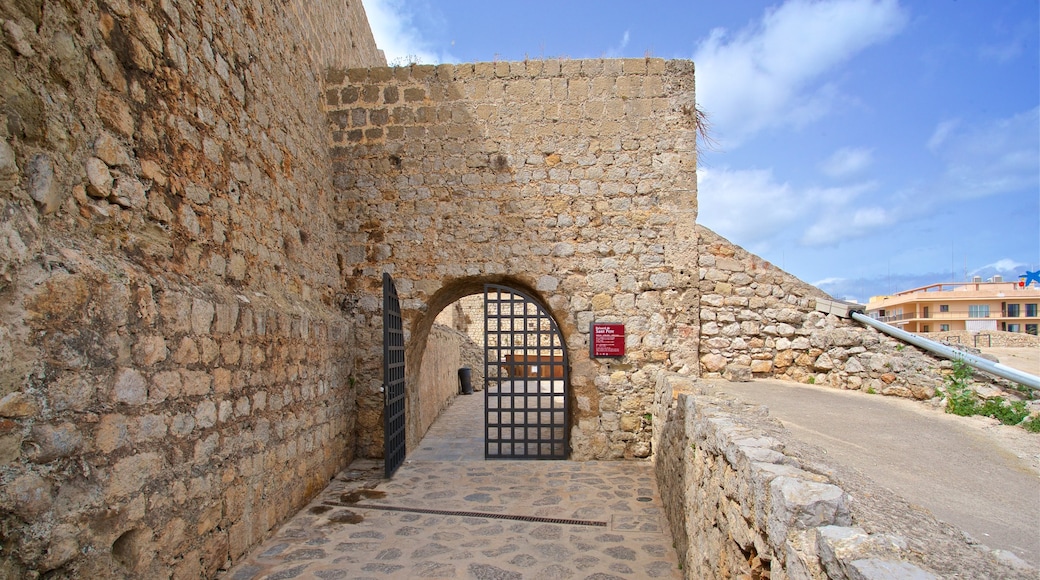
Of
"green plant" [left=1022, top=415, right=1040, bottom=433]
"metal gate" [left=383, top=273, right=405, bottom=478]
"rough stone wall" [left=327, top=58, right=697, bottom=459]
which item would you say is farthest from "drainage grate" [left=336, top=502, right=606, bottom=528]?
"green plant" [left=1022, top=415, right=1040, bottom=433]

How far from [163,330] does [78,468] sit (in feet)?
2.56

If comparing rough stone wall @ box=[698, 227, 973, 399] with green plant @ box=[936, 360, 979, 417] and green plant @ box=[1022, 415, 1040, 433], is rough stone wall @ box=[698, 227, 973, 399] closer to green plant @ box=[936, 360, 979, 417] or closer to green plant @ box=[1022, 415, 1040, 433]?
green plant @ box=[936, 360, 979, 417]

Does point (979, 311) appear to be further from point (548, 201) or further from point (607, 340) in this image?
point (548, 201)

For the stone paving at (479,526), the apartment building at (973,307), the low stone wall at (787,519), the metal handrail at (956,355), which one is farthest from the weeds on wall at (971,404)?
the apartment building at (973,307)

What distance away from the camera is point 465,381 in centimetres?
1444

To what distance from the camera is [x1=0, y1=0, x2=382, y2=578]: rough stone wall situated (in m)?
2.10

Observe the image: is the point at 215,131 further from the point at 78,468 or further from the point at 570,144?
the point at 570,144

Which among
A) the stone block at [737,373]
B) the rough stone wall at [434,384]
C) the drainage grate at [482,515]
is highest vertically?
the stone block at [737,373]

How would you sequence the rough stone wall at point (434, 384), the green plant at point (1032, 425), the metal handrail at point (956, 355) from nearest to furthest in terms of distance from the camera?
the green plant at point (1032, 425) < the metal handrail at point (956, 355) < the rough stone wall at point (434, 384)

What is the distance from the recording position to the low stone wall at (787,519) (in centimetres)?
126

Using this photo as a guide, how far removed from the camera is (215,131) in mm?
3680

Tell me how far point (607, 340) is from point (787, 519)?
4781 mm

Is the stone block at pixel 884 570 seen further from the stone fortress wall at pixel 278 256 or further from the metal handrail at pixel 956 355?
the metal handrail at pixel 956 355

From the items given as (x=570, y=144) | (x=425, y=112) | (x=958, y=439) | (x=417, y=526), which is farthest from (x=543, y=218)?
(x=958, y=439)
